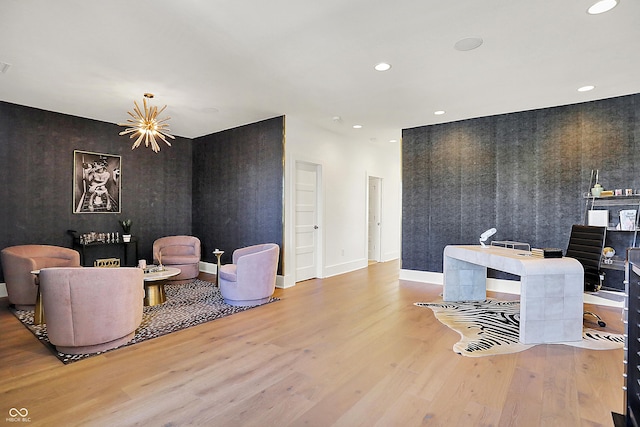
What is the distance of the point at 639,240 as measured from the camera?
14.1ft

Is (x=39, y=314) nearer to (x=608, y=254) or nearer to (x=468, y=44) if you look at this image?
(x=468, y=44)

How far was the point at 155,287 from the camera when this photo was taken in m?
4.36

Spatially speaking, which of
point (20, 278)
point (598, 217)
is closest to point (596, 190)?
point (598, 217)

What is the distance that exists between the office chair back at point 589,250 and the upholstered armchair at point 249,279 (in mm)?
3797

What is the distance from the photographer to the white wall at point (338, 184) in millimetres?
5664

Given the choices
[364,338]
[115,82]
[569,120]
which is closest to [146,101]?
[115,82]

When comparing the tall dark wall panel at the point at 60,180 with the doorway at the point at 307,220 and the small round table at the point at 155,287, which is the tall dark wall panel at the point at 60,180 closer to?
the small round table at the point at 155,287

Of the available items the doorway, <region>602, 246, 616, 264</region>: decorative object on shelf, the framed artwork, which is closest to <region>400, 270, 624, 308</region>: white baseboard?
<region>602, 246, 616, 264</region>: decorative object on shelf

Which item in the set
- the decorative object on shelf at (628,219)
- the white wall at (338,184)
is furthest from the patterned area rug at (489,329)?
the white wall at (338,184)

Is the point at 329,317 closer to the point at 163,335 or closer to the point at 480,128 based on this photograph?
the point at 163,335

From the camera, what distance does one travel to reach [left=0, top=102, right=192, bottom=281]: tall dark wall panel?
4.96m

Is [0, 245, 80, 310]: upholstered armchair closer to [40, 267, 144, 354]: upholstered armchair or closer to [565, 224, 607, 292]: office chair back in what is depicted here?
[40, 267, 144, 354]: upholstered armchair

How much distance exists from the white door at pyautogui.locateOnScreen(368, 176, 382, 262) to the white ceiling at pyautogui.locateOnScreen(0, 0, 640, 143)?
3.40m

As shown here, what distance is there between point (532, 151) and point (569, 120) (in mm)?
610
